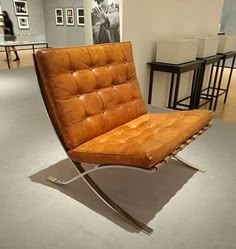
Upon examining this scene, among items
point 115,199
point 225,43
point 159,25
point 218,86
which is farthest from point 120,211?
point 218,86

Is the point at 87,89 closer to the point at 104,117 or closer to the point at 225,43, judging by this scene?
the point at 104,117

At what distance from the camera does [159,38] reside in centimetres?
375

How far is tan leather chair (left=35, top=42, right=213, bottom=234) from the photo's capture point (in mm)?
1443

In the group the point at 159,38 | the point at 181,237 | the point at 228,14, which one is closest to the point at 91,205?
the point at 181,237

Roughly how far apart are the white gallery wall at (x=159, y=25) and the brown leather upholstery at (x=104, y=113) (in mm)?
1335

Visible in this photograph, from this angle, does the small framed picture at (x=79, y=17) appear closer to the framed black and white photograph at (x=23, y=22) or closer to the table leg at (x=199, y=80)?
Answer: the framed black and white photograph at (x=23, y=22)

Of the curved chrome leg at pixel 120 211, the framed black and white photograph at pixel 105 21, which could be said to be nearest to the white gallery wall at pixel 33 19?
the framed black and white photograph at pixel 105 21

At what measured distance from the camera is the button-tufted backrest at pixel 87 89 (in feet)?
5.24

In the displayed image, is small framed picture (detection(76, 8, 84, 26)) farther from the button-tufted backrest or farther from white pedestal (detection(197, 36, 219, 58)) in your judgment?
the button-tufted backrest

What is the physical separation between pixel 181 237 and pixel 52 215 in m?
0.74

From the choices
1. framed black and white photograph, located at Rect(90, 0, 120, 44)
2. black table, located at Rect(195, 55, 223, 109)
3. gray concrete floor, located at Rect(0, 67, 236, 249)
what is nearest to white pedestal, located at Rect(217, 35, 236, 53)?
black table, located at Rect(195, 55, 223, 109)

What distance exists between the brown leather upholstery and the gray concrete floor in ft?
1.11

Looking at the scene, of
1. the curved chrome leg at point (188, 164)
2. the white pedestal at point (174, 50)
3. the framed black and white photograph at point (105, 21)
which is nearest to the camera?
the curved chrome leg at point (188, 164)

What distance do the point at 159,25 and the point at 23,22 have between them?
782 centimetres
